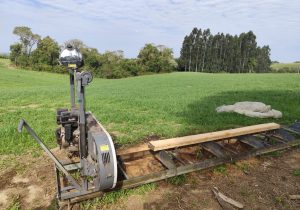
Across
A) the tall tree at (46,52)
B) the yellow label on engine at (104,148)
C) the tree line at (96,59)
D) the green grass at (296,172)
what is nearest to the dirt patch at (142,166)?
the yellow label on engine at (104,148)

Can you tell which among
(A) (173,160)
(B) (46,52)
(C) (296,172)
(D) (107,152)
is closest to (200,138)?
(A) (173,160)

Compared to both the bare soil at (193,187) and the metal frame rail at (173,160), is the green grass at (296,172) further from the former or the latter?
the metal frame rail at (173,160)

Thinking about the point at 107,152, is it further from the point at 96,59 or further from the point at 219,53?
the point at 219,53

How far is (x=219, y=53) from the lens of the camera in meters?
69.9

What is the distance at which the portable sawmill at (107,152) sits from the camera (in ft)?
10.3

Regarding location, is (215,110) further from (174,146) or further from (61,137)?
(61,137)

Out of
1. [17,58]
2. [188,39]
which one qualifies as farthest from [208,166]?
[188,39]

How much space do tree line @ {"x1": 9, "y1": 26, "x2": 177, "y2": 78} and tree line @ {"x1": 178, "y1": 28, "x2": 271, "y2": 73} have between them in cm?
526

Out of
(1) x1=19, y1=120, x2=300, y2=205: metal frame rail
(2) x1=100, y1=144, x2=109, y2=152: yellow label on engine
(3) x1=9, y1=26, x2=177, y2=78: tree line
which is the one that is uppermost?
(3) x1=9, y1=26, x2=177, y2=78: tree line

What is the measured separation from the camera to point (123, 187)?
11.7 feet

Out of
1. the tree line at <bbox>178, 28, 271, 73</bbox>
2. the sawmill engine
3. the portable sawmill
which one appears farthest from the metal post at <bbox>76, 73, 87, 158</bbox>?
the tree line at <bbox>178, 28, 271, 73</bbox>

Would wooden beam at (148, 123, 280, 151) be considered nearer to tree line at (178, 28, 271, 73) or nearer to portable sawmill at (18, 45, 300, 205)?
portable sawmill at (18, 45, 300, 205)

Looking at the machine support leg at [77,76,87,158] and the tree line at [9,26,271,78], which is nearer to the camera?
the machine support leg at [77,76,87,158]

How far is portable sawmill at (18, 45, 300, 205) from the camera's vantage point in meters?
3.14
